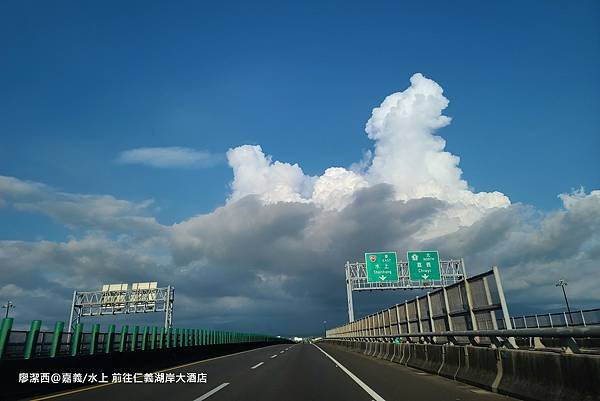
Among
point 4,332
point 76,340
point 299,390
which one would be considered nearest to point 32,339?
point 4,332

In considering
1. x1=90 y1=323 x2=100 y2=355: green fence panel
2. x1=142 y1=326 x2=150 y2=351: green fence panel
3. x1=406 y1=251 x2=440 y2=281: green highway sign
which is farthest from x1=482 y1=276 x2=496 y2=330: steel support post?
x1=406 y1=251 x2=440 y2=281: green highway sign

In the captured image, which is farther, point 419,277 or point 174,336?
point 419,277

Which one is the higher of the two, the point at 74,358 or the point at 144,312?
the point at 144,312

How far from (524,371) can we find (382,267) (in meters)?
37.5

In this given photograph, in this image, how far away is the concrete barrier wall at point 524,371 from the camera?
624 cm

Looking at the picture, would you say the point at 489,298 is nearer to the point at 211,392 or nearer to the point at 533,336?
the point at 533,336

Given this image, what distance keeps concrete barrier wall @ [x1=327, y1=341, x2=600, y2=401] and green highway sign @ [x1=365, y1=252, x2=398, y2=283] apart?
30.7 meters

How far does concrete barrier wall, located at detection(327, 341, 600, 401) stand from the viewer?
6.24 meters

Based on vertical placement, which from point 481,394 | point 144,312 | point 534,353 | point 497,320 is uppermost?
point 144,312

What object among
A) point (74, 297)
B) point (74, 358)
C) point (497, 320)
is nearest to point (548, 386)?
point (497, 320)

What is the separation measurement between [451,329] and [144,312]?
173 ft

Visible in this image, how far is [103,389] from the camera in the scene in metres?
11.9

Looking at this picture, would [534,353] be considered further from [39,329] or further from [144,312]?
[144,312]

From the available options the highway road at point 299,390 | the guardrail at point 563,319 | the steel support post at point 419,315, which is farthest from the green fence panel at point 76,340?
the guardrail at point 563,319
